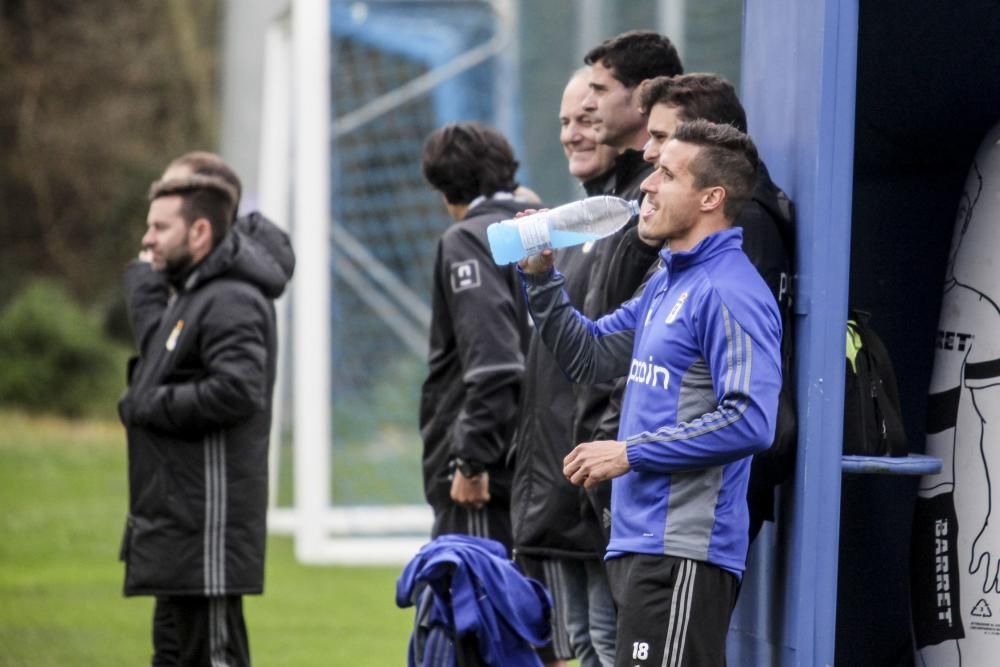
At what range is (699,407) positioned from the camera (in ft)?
11.1

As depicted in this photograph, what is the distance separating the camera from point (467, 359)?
4879 millimetres

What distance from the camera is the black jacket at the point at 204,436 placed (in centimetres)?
491

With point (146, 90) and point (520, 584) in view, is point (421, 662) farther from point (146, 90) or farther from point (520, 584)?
point (146, 90)

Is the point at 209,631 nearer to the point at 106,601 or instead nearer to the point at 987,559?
the point at 987,559

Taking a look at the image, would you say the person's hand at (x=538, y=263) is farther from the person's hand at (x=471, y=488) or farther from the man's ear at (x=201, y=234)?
the man's ear at (x=201, y=234)

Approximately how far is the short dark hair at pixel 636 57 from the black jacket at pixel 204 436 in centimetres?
154

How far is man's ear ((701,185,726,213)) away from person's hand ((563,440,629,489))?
21.9 inches

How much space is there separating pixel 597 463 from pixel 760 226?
0.69 meters

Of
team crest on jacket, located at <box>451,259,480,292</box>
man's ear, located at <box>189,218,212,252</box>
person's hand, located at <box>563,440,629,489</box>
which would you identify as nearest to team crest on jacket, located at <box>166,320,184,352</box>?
man's ear, located at <box>189,218,212,252</box>

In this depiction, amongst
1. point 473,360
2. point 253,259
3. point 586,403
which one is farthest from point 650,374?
point 253,259

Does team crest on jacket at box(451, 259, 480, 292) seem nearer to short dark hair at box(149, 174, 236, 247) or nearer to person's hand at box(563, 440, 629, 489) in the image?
short dark hair at box(149, 174, 236, 247)

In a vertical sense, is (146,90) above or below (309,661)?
above

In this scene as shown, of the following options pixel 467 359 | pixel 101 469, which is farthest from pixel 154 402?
pixel 101 469

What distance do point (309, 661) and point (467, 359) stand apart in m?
2.66
